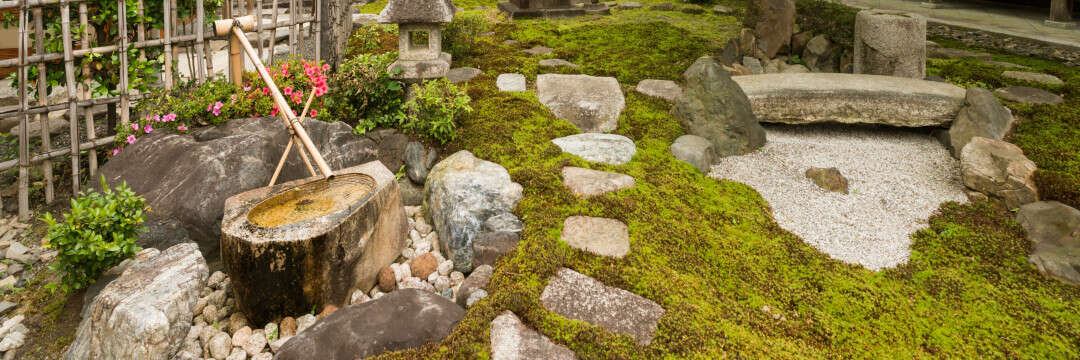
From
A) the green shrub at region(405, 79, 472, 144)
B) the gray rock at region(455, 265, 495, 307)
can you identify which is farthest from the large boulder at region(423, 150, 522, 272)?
the green shrub at region(405, 79, 472, 144)

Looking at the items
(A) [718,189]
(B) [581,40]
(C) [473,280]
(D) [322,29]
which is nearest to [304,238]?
(C) [473,280]

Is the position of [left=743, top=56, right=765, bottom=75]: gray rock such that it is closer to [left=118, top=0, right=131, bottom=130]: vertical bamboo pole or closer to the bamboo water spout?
the bamboo water spout

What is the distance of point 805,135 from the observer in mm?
6387

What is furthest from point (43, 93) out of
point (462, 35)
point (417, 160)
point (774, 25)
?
point (774, 25)

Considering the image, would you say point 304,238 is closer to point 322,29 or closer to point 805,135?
point 322,29

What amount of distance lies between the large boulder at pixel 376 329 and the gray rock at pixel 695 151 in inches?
116

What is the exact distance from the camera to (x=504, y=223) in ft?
13.8

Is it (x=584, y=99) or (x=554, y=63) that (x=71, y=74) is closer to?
(x=584, y=99)

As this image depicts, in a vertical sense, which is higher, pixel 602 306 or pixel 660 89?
pixel 660 89

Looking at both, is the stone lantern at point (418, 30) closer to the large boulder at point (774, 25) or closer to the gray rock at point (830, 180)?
the gray rock at point (830, 180)

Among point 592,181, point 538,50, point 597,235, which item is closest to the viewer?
point 597,235

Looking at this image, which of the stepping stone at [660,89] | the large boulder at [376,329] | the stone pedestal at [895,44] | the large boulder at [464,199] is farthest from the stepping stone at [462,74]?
the stone pedestal at [895,44]

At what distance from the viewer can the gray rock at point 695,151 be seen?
5.42 metres

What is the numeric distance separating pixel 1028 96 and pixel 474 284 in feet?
22.1
